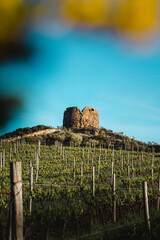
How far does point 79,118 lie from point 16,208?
224ft

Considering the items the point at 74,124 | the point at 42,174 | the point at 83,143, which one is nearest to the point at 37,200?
the point at 42,174

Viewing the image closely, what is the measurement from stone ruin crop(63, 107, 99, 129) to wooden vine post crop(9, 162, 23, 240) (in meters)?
66.3

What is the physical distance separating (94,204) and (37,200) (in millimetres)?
4419

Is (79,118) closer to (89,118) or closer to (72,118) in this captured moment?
(72,118)

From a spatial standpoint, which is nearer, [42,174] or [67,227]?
[67,227]

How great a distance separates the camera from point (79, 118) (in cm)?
7194

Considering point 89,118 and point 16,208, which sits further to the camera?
point 89,118

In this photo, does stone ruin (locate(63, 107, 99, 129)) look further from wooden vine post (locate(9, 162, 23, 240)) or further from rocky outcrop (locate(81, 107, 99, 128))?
wooden vine post (locate(9, 162, 23, 240))

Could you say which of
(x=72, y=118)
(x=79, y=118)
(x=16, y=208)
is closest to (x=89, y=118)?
(x=79, y=118)

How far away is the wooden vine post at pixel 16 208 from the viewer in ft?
12.0

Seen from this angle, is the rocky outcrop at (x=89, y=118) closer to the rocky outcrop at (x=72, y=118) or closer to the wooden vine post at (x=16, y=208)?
the rocky outcrop at (x=72, y=118)

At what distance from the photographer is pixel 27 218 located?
5723 millimetres

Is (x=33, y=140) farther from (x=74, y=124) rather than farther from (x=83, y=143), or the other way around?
(x=74, y=124)

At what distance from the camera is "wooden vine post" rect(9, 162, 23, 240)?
144 inches
